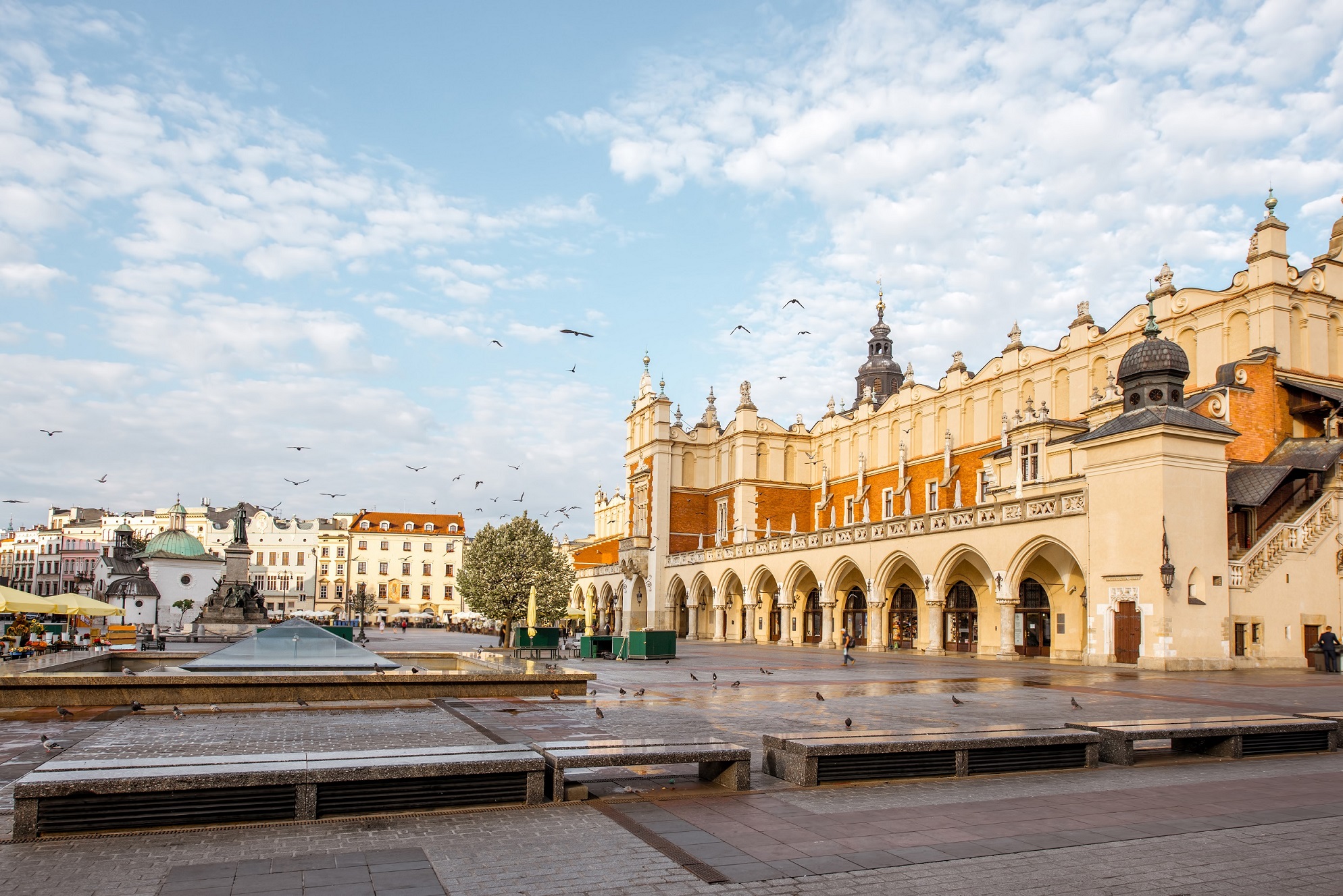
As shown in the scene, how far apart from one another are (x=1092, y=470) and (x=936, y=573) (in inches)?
363

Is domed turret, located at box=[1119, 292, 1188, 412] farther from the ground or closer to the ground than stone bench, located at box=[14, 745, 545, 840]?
farther from the ground

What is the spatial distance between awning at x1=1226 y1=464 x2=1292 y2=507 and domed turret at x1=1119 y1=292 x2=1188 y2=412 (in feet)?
10.4

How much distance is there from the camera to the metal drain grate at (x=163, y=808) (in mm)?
6973

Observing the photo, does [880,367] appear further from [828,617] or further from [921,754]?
[921,754]

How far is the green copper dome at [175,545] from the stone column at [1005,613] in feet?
187

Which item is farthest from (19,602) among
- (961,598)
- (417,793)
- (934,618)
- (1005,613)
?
(961,598)

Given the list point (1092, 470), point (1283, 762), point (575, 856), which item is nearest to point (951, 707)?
point (1283, 762)

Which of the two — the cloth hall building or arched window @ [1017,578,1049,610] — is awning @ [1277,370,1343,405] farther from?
arched window @ [1017,578,1049,610]

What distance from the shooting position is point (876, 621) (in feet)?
142

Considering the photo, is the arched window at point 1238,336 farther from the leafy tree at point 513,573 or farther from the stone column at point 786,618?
the leafy tree at point 513,573

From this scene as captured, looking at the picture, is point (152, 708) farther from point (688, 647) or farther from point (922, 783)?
point (688, 647)

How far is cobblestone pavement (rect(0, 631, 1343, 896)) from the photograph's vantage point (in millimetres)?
6273

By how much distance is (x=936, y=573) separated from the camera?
38.7 metres

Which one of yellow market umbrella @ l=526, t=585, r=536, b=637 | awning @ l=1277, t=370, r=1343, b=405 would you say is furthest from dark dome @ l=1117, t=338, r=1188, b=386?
yellow market umbrella @ l=526, t=585, r=536, b=637
